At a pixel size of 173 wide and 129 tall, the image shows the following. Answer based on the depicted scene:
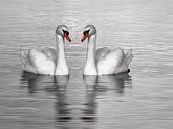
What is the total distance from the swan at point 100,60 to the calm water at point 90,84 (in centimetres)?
27

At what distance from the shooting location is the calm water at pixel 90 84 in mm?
18625

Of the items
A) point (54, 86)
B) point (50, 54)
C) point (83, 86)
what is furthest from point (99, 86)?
point (50, 54)

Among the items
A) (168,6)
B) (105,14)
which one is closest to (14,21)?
(105,14)

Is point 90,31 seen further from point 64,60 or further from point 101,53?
point 64,60

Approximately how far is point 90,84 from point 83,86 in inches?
14.0

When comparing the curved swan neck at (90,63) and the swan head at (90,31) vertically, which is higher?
the swan head at (90,31)

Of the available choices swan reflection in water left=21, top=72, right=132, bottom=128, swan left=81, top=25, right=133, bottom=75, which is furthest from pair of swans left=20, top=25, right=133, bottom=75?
swan reflection in water left=21, top=72, right=132, bottom=128

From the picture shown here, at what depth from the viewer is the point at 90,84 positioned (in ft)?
76.2

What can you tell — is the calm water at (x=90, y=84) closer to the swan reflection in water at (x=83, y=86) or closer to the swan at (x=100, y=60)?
→ the swan reflection in water at (x=83, y=86)

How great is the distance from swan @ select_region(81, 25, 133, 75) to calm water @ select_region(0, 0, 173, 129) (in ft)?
0.89

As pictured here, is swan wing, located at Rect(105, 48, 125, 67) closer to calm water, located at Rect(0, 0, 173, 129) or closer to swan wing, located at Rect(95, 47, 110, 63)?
swan wing, located at Rect(95, 47, 110, 63)

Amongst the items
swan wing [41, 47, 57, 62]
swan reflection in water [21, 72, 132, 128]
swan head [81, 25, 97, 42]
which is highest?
swan head [81, 25, 97, 42]

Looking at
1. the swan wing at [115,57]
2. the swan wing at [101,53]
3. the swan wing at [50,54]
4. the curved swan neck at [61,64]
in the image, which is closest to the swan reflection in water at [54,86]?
the curved swan neck at [61,64]

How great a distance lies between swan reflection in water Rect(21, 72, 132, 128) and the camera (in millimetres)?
18984
